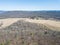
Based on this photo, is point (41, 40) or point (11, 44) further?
point (41, 40)

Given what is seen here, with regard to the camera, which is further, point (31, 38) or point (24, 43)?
point (31, 38)

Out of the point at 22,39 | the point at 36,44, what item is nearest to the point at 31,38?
the point at 22,39

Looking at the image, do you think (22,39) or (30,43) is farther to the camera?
(22,39)

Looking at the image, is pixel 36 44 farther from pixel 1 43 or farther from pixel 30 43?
pixel 1 43

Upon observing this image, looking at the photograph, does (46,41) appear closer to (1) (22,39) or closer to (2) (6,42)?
(1) (22,39)

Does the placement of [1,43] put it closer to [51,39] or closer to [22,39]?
[22,39]

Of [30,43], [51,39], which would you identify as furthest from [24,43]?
[51,39]

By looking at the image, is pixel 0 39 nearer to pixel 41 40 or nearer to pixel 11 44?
pixel 11 44
